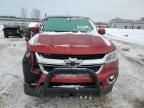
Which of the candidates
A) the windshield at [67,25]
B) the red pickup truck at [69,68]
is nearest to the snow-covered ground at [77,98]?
the red pickup truck at [69,68]

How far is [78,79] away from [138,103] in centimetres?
142

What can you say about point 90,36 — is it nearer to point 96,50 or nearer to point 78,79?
point 96,50

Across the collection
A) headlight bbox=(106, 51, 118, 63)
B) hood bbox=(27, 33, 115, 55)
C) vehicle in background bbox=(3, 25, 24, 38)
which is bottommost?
vehicle in background bbox=(3, 25, 24, 38)

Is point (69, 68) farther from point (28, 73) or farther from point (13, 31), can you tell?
point (13, 31)

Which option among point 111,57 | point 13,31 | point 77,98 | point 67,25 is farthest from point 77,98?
point 13,31

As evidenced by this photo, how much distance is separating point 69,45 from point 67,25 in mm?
1907

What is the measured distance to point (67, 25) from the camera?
6.01m

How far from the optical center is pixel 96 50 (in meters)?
4.08

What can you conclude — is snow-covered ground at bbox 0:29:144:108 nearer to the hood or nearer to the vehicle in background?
the hood

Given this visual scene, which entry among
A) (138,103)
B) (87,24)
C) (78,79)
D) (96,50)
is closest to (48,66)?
(78,79)

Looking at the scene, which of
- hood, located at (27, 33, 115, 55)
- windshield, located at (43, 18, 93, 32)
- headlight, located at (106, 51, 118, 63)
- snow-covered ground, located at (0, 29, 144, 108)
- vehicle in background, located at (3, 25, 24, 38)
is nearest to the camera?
hood, located at (27, 33, 115, 55)

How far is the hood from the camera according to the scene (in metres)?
4.00

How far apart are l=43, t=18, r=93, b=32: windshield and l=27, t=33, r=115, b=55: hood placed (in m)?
0.97

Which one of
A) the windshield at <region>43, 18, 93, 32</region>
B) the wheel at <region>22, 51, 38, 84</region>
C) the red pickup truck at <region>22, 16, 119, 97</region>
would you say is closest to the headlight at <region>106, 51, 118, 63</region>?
the red pickup truck at <region>22, 16, 119, 97</region>
